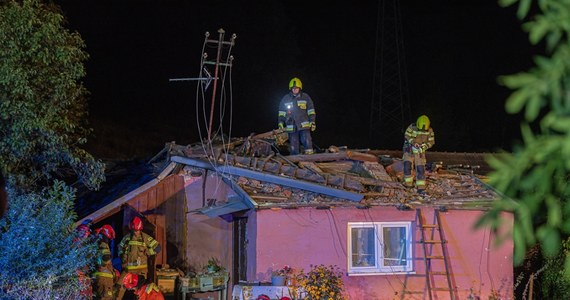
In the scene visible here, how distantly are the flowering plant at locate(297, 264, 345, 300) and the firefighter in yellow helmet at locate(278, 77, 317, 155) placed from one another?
3.09 metres

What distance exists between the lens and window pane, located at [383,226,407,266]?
49.0ft

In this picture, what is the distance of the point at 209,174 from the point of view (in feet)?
52.9

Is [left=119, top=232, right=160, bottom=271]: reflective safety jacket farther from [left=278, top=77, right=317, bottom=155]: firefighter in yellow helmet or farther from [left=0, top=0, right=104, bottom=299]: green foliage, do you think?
[left=278, top=77, right=317, bottom=155]: firefighter in yellow helmet

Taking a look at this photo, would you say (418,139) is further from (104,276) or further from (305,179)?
(104,276)

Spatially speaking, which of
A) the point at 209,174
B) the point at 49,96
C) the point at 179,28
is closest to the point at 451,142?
the point at 179,28

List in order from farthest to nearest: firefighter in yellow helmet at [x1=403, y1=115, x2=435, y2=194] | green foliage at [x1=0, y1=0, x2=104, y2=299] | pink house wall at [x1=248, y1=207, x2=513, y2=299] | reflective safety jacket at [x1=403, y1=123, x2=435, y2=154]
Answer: reflective safety jacket at [x1=403, y1=123, x2=435, y2=154] → firefighter in yellow helmet at [x1=403, y1=115, x2=435, y2=194] → pink house wall at [x1=248, y1=207, x2=513, y2=299] → green foliage at [x1=0, y1=0, x2=104, y2=299]

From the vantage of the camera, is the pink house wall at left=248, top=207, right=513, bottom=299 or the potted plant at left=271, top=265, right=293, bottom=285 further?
the pink house wall at left=248, top=207, right=513, bottom=299

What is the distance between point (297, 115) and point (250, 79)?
2239 centimetres

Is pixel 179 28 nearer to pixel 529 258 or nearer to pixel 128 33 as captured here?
pixel 128 33

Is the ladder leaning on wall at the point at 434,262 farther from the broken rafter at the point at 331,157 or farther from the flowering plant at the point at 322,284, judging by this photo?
the broken rafter at the point at 331,157

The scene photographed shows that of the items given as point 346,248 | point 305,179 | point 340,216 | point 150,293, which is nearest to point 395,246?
point 346,248

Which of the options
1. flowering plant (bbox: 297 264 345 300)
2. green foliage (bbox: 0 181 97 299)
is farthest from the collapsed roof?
green foliage (bbox: 0 181 97 299)

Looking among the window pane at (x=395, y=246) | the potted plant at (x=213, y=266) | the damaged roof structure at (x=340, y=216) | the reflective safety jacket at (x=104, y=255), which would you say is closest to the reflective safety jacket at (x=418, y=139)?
the damaged roof structure at (x=340, y=216)

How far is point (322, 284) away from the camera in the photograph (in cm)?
1378
